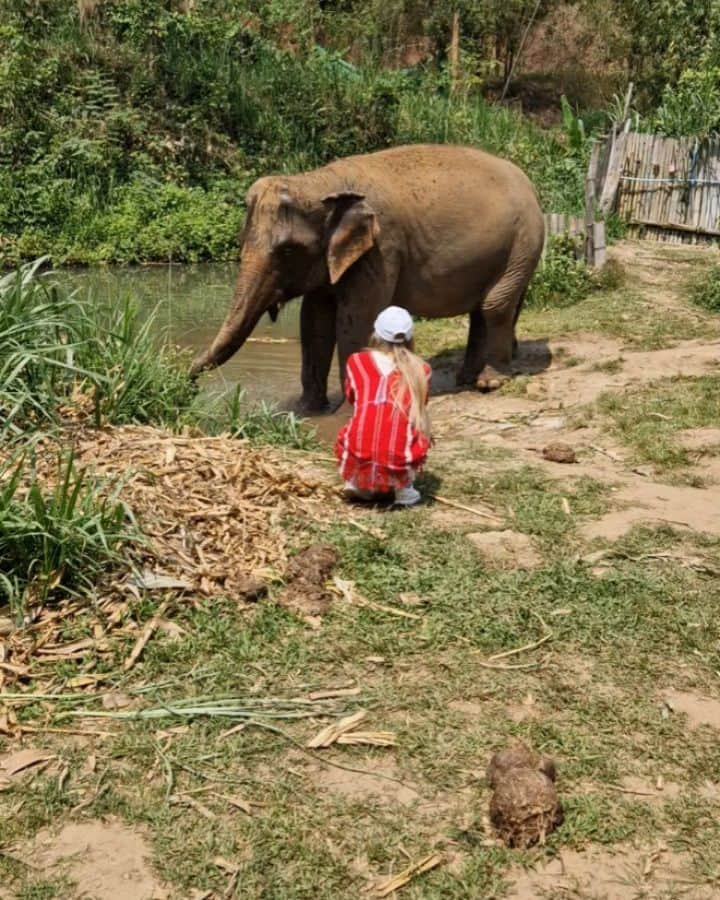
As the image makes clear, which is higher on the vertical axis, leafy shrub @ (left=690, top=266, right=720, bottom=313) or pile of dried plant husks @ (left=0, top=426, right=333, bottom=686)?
pile of dried plant husks @ (left=0, top=426, right=333, bottom=686)

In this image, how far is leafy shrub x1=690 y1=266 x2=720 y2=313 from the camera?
11.3 metres

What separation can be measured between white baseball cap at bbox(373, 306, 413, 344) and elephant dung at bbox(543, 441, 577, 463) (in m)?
1.40

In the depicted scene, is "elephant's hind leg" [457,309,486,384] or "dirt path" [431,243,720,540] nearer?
"dirt path" [431,243,720,540]

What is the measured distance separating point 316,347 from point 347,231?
43.3 inches

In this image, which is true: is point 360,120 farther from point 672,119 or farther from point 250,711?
point 250,711

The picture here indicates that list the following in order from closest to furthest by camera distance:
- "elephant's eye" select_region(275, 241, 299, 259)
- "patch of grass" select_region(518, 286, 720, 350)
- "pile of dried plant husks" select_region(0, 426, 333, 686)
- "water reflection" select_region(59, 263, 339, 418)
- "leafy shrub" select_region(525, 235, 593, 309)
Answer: "pile of dried plant husks" select_region(0, 426, 333, 686), "elephant's eye" select_region(275, 241, 299, 259), "water reflection" select_region(59, 263, 339, 418), "patch of grass" select_region(518, 286, 720, 350), "leafy shrub" select_region(525, 235, 593, 309)

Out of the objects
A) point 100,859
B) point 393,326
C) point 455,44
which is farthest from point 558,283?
point 455,44

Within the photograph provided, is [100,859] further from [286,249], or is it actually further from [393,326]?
[286,249]

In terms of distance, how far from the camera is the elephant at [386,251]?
791cm

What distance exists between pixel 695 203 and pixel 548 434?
7.77 m

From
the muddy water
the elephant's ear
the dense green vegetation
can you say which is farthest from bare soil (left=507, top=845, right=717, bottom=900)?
the dense green vegetation

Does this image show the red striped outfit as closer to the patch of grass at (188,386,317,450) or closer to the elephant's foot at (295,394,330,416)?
the patch of grass at (188,386,317,450)

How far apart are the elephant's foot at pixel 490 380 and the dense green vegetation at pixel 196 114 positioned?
6986mm

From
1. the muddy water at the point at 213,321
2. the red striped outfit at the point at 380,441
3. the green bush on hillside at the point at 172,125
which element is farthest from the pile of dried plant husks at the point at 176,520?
the green bush on hillside at the point at 172,125
